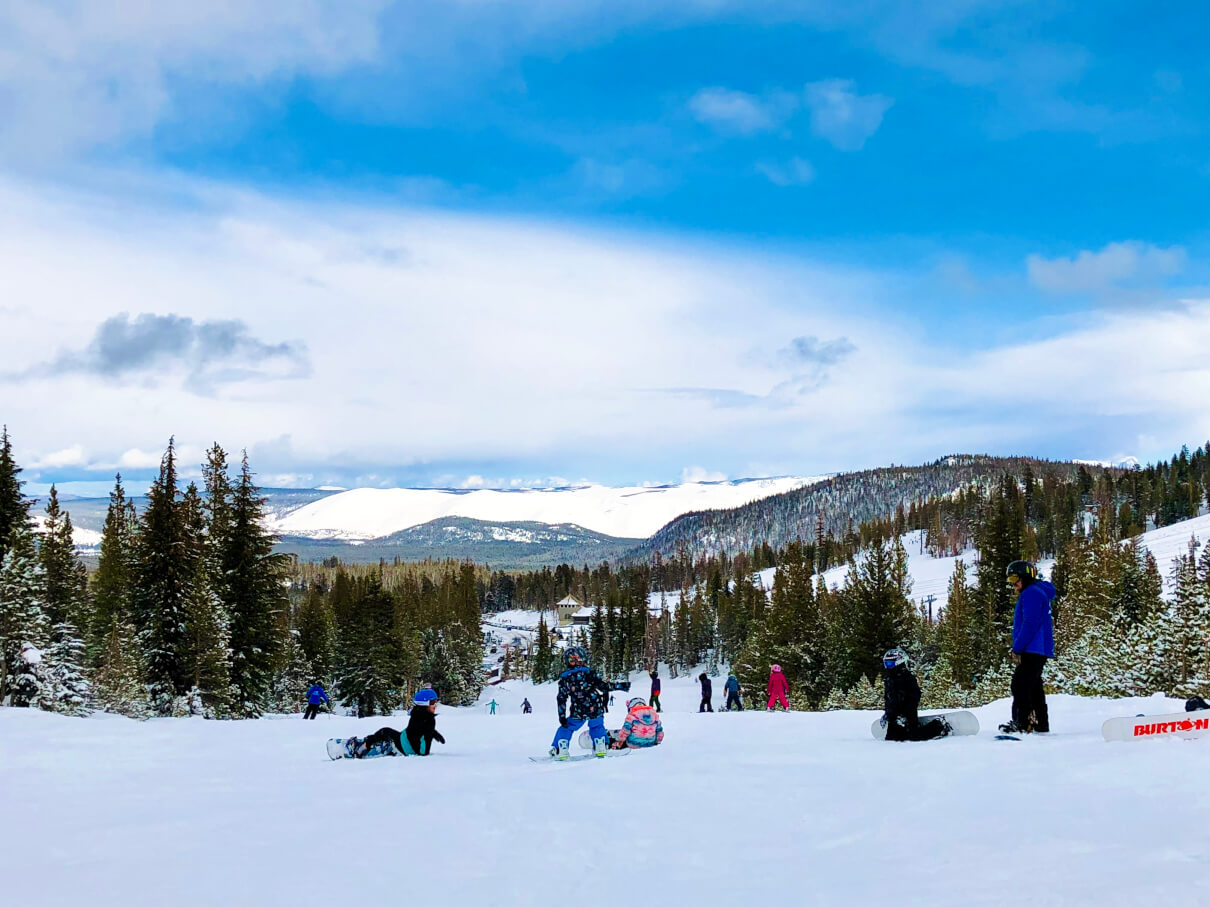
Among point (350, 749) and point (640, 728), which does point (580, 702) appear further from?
point (350, 749)

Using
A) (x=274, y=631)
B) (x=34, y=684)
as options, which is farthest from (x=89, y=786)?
(x=274, y=631)

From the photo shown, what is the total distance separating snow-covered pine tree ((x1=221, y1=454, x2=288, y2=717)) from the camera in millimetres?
36844

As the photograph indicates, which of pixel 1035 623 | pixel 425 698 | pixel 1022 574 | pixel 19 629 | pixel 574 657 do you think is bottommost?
pixel 425 698

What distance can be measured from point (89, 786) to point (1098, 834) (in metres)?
10.5

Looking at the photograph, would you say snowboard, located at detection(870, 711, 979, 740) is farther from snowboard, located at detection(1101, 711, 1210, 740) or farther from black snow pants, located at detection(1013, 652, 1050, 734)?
snowboard, located at detection(1101, 711, 1210, 740)

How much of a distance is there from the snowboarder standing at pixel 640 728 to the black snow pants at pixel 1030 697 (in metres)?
5.32

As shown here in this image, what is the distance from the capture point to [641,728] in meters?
13.8

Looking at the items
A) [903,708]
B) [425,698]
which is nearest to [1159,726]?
[903,708]

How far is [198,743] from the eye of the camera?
622 inches

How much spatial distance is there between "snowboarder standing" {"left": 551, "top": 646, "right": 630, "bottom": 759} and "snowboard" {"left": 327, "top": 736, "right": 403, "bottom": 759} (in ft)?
10.4

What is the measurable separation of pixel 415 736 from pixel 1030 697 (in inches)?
358

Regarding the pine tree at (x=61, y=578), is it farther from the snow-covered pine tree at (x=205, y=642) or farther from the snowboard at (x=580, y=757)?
the snowboard at (x=580, y=757)

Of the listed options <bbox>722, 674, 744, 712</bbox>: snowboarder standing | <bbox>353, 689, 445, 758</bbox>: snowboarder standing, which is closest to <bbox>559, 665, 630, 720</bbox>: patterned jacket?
<bbox>353, 689, 445, 758</bbox>: snowboarder standing

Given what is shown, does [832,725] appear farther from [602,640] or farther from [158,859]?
[602,640]
